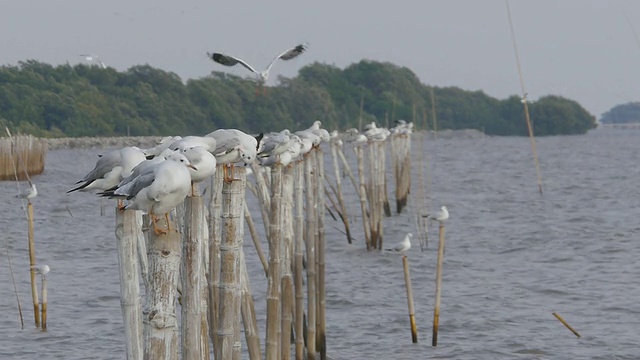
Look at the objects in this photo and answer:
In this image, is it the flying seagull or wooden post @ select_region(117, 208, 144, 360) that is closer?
wooden post @ select_region(117, 208, 144, 360)

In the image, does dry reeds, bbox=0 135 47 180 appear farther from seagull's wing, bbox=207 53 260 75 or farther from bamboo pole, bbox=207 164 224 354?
bamboo pole, bbox=207 164 224 354

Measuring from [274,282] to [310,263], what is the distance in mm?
2420

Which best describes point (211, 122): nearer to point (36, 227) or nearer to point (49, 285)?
point (36, 227)

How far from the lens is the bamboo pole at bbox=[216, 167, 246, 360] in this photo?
7.19 m

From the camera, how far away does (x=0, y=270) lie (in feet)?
55.3

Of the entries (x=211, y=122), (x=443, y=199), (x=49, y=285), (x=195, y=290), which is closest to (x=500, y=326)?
(x=49, y=285)

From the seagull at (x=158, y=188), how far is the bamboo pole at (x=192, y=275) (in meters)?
0.22

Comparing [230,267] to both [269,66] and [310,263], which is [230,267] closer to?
[310,263]

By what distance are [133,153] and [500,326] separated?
25.0 feet

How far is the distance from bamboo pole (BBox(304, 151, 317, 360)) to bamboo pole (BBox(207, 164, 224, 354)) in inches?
109

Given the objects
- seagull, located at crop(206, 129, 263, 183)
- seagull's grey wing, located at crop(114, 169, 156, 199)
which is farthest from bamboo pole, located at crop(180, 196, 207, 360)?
seagull, located at crop(206, 129, 263, 183)

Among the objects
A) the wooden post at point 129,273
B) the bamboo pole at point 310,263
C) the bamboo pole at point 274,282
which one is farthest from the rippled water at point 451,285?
the wooden post at point 129,273

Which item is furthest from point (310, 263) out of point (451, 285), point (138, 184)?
point (451, 285)

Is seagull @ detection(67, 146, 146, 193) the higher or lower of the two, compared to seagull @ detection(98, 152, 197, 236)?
higher
